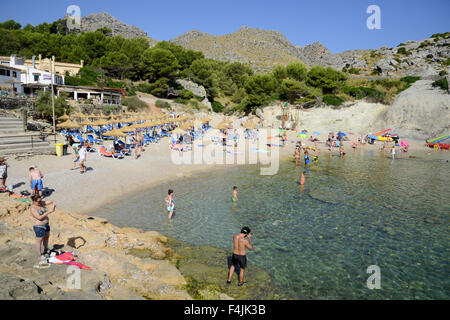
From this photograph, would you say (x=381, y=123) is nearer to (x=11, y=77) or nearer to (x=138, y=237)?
(x=138, y=237)

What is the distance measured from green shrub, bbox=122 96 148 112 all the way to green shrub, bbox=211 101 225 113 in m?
19.0

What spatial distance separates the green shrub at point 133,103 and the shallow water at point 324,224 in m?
33.3

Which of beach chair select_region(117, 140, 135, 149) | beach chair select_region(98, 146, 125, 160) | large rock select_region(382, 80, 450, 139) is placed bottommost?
beach chair select_region(98, 146, 125, 160)

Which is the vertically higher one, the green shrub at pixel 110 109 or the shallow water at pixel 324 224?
the green shrub at pixel 110 109

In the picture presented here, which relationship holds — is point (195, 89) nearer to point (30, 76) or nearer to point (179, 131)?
point (30, 76)

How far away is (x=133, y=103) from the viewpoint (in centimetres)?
4575

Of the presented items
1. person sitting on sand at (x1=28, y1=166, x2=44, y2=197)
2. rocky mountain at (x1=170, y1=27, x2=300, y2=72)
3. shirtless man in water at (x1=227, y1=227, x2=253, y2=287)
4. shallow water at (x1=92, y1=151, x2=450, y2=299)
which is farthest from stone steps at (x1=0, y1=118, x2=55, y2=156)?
rocky mountain at (x1=170, y1=27, x2=300, y2=72)

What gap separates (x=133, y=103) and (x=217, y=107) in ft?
71.2

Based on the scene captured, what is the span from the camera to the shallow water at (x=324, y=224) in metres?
6.90

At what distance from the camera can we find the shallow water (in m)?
6.90

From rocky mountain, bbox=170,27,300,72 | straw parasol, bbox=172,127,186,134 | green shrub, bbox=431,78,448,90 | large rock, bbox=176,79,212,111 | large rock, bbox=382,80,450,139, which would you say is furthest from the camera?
rocky mountain, bbox=170,27,300,72

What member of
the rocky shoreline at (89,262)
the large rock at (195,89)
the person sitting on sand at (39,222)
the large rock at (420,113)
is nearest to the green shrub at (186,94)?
the large rock at (195,89)

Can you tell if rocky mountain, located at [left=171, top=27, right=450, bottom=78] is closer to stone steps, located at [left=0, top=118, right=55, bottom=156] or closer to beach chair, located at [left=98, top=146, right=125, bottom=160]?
beach chair, located at [left=98, top=146, right=125, bottom=160]

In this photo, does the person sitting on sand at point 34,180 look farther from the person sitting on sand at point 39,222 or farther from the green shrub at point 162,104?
the green shrub at point 162,104
